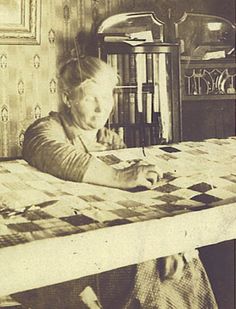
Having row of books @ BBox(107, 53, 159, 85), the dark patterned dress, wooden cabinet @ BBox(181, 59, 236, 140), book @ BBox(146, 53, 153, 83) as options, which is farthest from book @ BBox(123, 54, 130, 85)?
wooden cabinet @ BBox(181, 59, 236, 140)

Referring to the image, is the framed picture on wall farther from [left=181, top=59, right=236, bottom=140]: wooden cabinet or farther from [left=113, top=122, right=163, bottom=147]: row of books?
[left=181, top=59, right=236, bottom=140]: wooden cabinet

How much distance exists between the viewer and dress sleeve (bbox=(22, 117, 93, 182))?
2021 millimetres

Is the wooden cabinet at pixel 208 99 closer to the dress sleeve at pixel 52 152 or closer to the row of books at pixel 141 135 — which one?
the row of books at pixel 141 135

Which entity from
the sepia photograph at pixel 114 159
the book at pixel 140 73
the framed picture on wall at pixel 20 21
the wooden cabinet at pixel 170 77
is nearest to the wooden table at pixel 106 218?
the sepia photograph at pixel 114 159

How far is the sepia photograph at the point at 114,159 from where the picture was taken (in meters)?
1.88

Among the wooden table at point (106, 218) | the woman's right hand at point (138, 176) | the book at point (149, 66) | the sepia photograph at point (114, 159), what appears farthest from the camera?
the book at point (149, 66)

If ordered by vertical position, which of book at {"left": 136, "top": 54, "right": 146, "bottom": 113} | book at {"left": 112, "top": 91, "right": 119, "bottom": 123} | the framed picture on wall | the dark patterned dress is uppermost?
the framed picture on wall

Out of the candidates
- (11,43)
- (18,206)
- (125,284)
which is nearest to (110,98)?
(11,43)

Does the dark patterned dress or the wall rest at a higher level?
the wall

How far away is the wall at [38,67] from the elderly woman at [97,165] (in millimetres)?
44

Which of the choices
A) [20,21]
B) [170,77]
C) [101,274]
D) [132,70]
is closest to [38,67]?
[20,21]

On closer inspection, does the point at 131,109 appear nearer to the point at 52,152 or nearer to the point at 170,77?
the point at 170,77

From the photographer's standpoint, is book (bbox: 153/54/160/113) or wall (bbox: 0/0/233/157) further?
book (bbox: 153/54/160/113)

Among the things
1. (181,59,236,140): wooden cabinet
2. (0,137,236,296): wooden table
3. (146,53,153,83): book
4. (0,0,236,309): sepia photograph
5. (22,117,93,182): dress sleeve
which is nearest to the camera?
(0,137,236,296): wooden table
